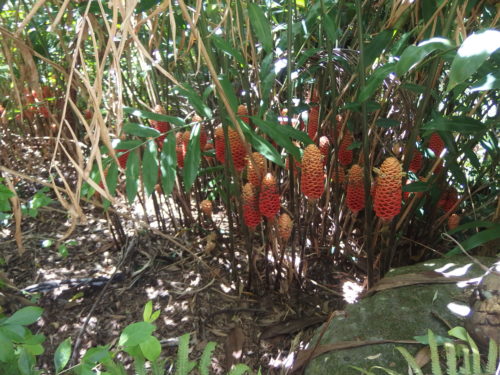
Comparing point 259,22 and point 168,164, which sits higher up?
point 259,22

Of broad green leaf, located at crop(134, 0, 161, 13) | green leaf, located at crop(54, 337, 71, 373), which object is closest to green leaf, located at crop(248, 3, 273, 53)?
broad green leaf, located at crop(134, 0, 161, 13)

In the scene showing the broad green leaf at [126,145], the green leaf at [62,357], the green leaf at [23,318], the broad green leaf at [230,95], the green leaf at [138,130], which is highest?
the broad green leaf at [230,95]

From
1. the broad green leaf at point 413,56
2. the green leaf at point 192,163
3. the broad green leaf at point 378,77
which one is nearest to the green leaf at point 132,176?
the green leaf at point 192,163

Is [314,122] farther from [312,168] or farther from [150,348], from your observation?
[150,348]

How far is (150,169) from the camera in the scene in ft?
4.11

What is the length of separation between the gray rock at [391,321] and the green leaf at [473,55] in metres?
0.67

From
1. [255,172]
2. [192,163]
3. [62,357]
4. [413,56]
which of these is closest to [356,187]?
[255,172]

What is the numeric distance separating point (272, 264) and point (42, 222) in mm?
1543

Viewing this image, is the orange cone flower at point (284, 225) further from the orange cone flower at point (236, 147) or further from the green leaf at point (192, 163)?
the green leaf at point (192, 163)

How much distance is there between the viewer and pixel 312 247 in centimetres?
195

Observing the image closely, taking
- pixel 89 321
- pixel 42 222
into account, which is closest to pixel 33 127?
pixel 42 222

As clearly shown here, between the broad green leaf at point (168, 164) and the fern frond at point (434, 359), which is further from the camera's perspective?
the broad green leaf at point (168, 164)

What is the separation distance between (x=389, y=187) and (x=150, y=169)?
70 cm

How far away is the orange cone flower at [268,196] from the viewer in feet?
4.30
